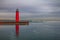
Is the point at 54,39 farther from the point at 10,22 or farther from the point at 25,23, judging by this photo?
the point at 10,22

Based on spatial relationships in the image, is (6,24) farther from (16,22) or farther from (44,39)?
(44,39)

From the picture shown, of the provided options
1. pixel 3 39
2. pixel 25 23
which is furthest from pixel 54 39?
pixel 25 23

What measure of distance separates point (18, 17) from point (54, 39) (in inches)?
56.4

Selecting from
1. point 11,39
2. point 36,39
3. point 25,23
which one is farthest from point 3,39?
point 25,23

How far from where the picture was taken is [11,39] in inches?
43.6

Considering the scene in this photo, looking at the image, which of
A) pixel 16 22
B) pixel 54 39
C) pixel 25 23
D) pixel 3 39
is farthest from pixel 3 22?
pixel 54 39

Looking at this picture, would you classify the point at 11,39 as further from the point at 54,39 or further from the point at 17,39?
the point at 54,39

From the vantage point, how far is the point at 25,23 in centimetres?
210

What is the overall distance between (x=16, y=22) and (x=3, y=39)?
102 centimetres

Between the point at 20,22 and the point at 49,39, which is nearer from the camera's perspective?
the point at 49,39

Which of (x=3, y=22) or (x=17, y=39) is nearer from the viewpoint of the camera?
(x=17, y=39)

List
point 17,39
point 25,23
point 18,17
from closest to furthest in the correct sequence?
point 17,39
point 25,23
point 18,17

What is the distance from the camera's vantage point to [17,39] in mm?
1100

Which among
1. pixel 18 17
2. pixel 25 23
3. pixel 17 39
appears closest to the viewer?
pixel 17 39
